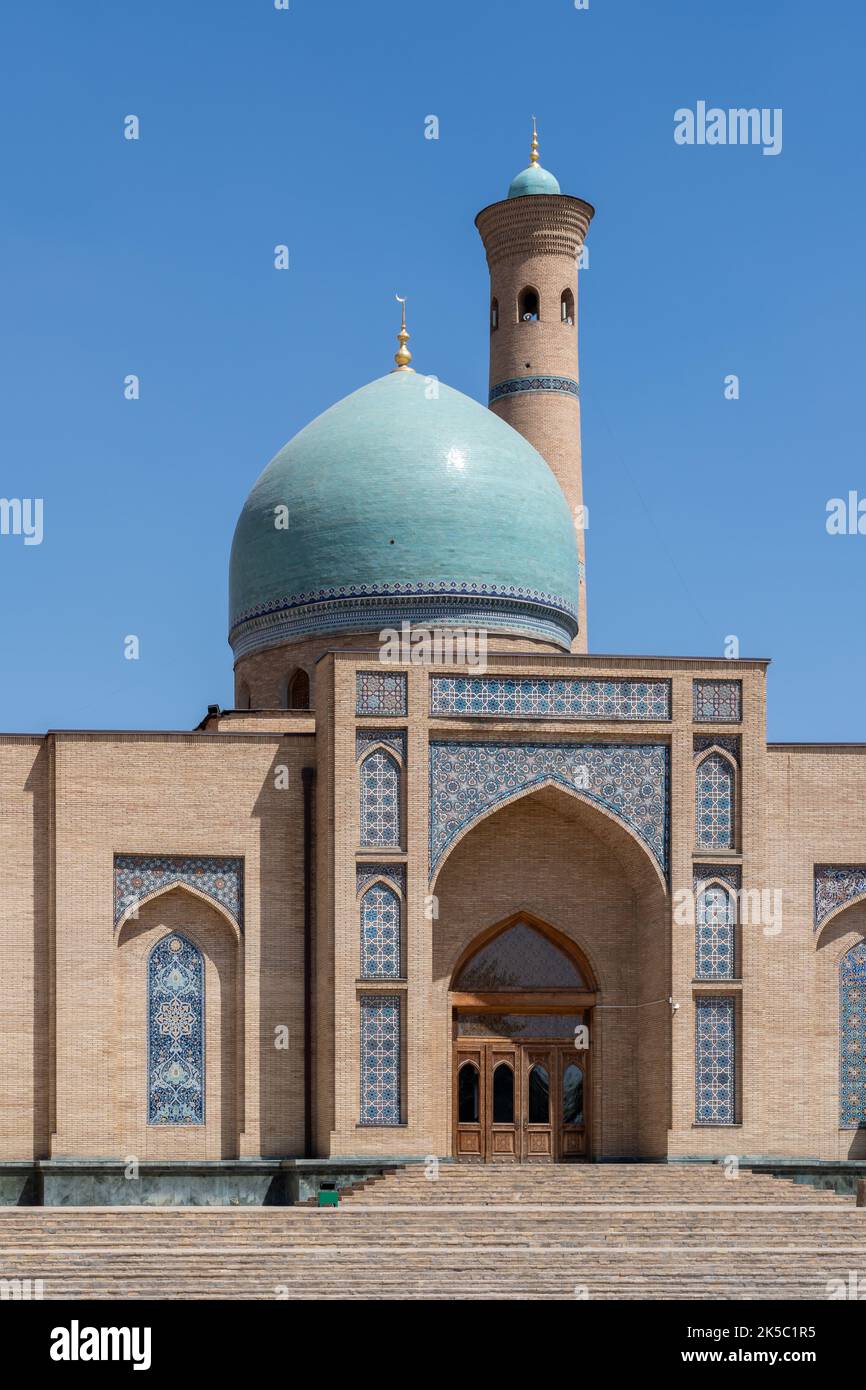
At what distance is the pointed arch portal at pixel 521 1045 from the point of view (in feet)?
66.3

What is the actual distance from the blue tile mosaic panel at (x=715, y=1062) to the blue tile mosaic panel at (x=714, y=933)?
0.72ft

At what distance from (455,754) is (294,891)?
5.84ft

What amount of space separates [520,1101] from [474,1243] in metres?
4.05

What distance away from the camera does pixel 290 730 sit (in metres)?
21.0

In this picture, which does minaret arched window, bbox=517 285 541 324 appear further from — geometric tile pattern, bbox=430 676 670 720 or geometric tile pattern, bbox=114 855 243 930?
geometric tile pattern, bbox=114 855 243 930

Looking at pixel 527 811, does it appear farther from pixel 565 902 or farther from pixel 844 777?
pixel 844 777

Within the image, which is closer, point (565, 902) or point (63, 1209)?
Result: point (63, 1209)

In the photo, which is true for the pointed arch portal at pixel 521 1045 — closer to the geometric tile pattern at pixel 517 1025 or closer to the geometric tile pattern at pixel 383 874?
the geometric tile pattern at pixel 517 1025

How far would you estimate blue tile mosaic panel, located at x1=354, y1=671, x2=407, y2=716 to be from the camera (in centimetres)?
1939

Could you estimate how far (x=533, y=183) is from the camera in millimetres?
26750

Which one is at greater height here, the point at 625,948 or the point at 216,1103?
the point at 625,948
